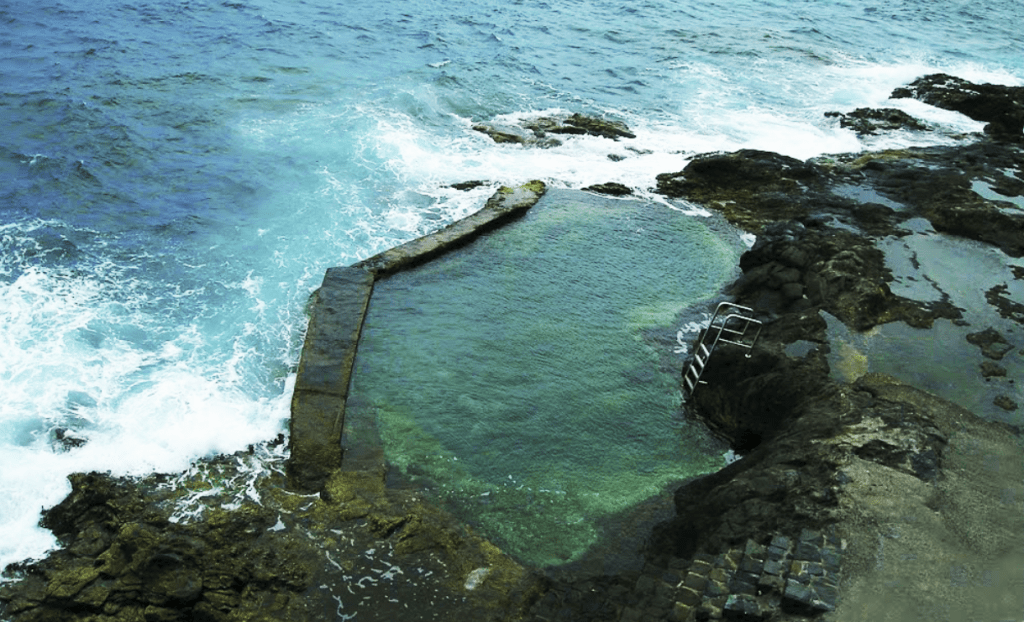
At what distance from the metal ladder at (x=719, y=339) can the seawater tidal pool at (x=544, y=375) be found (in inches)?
11.6

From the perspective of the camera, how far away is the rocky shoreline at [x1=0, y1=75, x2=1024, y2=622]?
694 cm

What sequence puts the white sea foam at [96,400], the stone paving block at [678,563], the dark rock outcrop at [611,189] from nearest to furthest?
the stone paving block at [678,563], the white sea foam at [96,400], the dark rock outcrop at [611,189]

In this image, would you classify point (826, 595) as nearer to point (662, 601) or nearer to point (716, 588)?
point (716, 588)

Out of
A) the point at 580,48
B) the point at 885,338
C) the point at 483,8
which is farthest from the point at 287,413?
the point at 483,8

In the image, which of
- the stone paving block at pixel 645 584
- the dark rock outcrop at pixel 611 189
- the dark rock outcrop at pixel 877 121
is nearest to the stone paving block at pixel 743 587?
the stone paving block at pixel 645 584

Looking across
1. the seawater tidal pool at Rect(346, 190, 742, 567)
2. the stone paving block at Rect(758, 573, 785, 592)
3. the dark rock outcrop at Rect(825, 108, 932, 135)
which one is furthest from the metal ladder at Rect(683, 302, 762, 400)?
the dark rock outcrop at Rect(825, 108, 932, 135)

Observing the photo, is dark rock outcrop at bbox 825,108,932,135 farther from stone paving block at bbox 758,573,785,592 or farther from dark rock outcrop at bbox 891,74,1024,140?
stone paving block at bbox 758,573,785,592

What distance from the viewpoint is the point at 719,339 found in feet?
35.6

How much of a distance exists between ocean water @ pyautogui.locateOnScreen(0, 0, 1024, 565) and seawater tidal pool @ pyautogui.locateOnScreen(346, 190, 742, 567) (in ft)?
5.57

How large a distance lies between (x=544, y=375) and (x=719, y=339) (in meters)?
2.53

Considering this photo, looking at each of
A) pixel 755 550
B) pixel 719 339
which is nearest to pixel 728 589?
pixel 755 550

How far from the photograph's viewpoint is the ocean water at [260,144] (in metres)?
10.4

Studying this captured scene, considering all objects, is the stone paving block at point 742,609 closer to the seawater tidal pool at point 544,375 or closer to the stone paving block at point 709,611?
the stone paving block at point 709,611

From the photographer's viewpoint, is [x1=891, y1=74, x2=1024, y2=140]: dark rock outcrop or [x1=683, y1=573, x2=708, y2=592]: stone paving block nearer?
[x1=683, y1=573, x2=708, y2=592]: stone paving block
